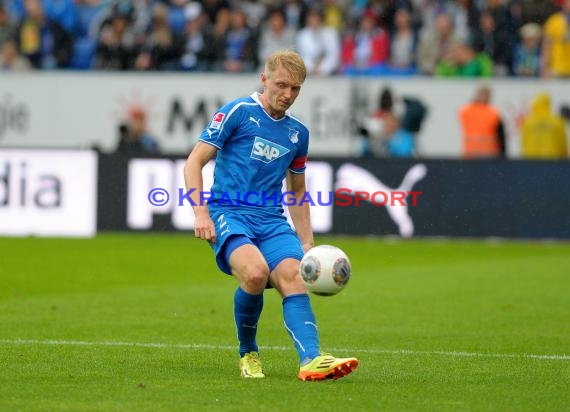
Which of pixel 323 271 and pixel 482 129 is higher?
pixel 482 129

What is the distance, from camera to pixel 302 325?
7.92 metres

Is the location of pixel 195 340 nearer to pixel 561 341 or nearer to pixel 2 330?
pixel 2 330

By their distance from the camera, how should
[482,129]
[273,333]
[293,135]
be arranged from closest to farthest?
[293,135] → [273,333] → [482,129]

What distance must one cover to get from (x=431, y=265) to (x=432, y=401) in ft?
32.0

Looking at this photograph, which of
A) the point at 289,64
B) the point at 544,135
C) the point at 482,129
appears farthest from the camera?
the point at 482,129

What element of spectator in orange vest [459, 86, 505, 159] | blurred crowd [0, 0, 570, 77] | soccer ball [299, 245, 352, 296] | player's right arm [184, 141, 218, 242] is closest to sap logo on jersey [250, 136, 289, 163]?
player's right arm [184, 141, 218, 242]

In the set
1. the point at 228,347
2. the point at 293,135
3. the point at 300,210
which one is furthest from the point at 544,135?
the point at 293,135

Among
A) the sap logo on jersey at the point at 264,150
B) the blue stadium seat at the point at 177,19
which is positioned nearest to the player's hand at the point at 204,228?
the sap logo on jersey at the point at 264,150

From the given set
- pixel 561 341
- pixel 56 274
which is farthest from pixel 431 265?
pixel 561 341

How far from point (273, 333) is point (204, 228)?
3065 mm

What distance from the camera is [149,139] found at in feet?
72.4

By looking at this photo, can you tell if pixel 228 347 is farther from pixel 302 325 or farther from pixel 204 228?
pixel 204 228

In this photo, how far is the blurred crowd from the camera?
23.7 m

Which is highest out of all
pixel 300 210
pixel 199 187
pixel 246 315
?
pixel 199 187
